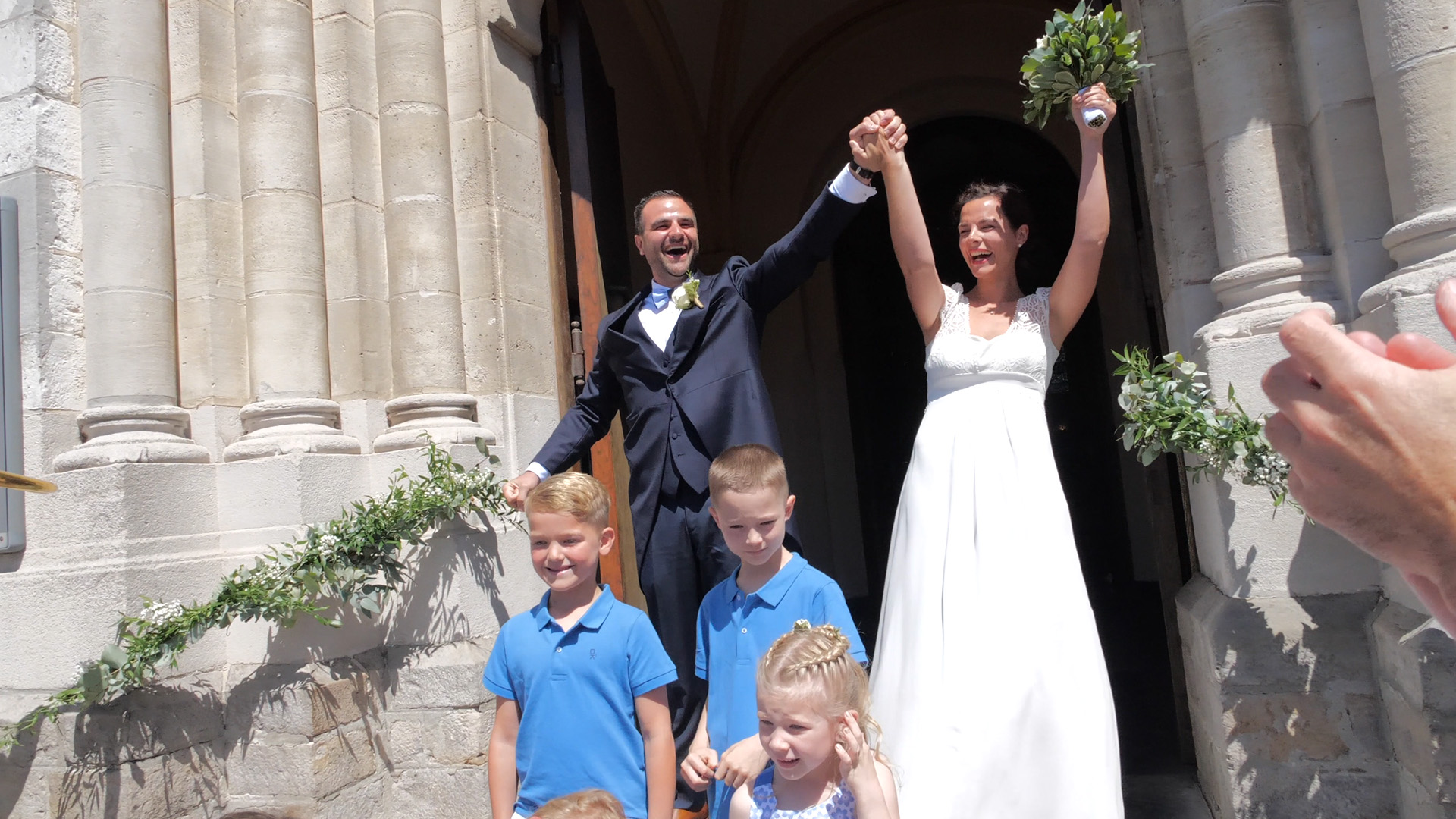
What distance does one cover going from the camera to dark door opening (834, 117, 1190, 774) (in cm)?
700

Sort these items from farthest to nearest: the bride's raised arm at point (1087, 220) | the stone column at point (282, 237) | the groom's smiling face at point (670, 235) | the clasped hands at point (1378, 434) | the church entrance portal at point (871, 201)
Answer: the church entrance portal at point (871, 201)
the stone column at point (282, 237)
the groom's smiling face at point (670, 235)
the bride's raised arm at point (1087, 220)
the clasped hands at point (1378, 434)

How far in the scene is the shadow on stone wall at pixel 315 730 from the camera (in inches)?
115

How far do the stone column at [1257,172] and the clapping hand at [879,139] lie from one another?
3.43 feet

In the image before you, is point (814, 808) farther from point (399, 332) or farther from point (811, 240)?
point (399, 332)

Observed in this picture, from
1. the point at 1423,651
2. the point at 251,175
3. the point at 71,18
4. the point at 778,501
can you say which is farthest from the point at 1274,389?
the point at 71,18

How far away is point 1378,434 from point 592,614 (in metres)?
1.71

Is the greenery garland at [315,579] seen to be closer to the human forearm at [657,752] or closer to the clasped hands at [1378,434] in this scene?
the human forearm at [657,752]

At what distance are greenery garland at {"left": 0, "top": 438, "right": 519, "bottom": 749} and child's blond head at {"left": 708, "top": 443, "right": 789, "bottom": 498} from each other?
1592 mm

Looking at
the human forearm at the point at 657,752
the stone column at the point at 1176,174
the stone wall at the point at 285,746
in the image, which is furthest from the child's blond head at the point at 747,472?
the stone wall at the point at 285,746

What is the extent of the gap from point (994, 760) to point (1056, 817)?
174 mm

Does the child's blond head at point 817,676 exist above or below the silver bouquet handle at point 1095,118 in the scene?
below

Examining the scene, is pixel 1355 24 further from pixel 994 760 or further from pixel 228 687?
pixel 228 687

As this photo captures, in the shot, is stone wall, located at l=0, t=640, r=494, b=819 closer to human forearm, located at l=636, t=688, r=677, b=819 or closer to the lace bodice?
human forearm, located at l=636, t=688, r=677, b=819

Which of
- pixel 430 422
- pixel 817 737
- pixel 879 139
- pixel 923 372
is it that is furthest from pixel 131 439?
pixel 923 372
